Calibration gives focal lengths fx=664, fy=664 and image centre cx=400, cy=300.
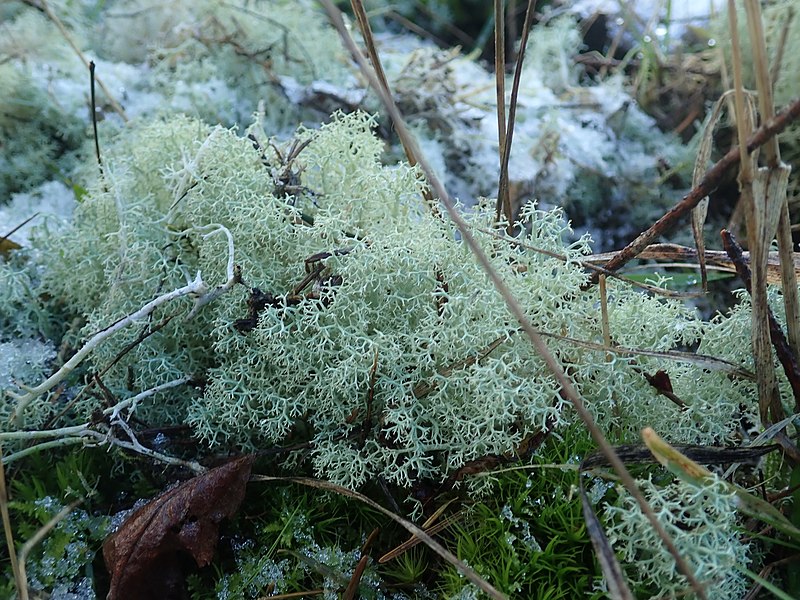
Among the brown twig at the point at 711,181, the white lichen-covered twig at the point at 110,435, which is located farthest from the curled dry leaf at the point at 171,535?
the brown twig at the point at 711,181

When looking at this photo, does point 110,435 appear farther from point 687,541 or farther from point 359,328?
point 687,541

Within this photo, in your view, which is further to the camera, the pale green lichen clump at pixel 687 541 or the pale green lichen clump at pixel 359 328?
the pale green lichen clump at pixel 359 328

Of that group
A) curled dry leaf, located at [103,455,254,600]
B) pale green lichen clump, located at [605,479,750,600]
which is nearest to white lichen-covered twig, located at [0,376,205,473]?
curled dry leaf, located at [103,455,254,600]

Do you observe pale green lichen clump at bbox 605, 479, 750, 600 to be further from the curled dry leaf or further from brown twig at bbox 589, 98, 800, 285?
the curled dry leaf

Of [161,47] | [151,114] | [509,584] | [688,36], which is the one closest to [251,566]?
[509,584]

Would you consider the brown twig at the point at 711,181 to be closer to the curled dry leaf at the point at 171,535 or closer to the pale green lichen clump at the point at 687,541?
the pale green lichen clump at the point at 687,541

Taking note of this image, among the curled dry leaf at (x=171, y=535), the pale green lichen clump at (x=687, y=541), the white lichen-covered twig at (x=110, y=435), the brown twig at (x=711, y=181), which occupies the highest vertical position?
the brown twig at (x=711, y=181)
